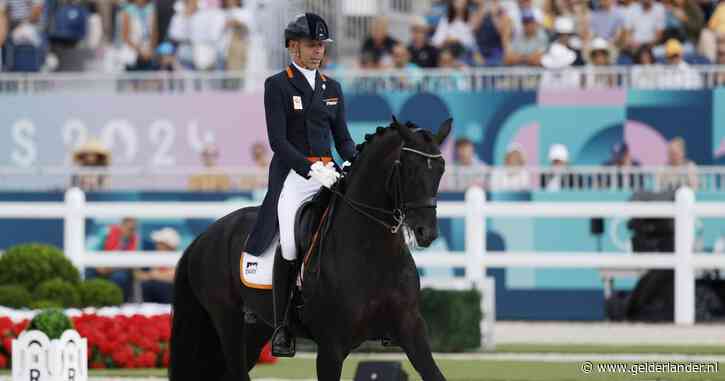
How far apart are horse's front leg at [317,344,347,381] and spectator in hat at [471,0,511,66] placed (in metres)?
13.7

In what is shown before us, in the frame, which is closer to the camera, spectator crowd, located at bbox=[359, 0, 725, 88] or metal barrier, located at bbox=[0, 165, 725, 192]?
metal barrier, located at bbox=[0, 165, 725, 192]

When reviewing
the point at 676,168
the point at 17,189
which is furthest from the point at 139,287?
the point at 676,168

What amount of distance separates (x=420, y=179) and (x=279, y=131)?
125cm

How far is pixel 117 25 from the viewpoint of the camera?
2500 centimetres

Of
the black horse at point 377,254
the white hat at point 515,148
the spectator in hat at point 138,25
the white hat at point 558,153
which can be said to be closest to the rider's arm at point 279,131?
the black horse at point 377,254

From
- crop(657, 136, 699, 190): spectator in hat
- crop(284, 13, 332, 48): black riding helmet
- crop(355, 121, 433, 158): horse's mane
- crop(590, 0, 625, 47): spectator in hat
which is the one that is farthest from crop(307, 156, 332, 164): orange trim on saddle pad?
crop(590, 0, 625, 47): spectator in hat

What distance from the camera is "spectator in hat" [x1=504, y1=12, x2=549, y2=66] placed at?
21.9m

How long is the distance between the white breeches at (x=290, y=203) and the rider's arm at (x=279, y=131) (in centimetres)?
20

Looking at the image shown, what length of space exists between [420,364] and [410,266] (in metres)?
0.59

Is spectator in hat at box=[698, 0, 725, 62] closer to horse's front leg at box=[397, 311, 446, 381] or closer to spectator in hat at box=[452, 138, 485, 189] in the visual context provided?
spectator in hat at box=[452, 138, 485, 189]

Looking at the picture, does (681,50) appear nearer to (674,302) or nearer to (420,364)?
(674,302)

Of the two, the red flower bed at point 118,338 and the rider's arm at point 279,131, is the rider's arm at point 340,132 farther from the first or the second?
the red flower bed at point 118,338

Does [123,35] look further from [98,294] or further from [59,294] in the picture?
[59,294]

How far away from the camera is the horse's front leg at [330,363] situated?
8.86m
